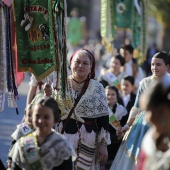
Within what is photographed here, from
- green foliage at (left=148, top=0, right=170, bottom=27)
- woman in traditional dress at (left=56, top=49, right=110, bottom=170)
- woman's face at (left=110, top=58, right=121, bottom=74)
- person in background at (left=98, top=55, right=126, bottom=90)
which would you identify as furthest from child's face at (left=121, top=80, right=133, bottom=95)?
green foliage at (left=148, top=0, right=170, bottom=27)

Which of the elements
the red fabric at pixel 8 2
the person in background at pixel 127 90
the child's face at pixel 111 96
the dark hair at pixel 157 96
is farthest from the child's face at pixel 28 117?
the person in background at pixel 127 90

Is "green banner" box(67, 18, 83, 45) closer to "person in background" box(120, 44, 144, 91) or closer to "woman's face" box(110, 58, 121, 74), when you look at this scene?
"person in background" box(120, 44, 144, 91)

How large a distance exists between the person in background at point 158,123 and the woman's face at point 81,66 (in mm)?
3200

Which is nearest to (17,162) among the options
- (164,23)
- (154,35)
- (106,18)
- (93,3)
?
(106,18)

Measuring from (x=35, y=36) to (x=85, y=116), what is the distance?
95 cm

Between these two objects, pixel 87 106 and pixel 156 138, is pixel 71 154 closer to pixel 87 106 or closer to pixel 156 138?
pixel 156 138

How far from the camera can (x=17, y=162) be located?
5.91 metres

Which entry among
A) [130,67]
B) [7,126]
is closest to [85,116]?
[130,67]

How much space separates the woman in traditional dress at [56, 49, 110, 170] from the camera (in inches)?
318

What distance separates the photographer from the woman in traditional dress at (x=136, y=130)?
8.56 metres

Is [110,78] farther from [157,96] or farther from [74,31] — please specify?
[74,31]

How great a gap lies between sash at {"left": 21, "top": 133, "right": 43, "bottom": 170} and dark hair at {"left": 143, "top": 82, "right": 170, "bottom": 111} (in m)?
1.36

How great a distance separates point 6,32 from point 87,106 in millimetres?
1087

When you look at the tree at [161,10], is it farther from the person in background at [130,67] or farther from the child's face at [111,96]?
the child's face at [111,96]
